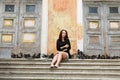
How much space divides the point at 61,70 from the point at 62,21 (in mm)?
4448

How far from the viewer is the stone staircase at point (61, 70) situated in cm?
839

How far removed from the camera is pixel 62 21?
12.9 meters

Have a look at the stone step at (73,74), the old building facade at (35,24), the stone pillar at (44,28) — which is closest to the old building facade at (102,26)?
the old building facade at (35,24)

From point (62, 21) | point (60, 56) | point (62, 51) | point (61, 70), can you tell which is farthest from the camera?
point (62, 21)

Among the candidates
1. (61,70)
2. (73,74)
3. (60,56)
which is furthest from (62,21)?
(73,74)

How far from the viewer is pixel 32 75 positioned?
8.50m

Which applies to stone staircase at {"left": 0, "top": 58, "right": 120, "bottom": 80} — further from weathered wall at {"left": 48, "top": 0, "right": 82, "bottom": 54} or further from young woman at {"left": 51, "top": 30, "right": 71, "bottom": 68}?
weathered wall at {"left": 48, "top": 0, "right": 82, "bottom": 54}

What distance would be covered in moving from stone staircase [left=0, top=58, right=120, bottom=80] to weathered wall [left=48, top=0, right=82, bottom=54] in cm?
353

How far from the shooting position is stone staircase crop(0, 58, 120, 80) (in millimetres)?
8391

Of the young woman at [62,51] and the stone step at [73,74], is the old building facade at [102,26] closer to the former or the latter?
the young woman at [62,51]

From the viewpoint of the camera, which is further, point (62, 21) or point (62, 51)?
point (62, 21)

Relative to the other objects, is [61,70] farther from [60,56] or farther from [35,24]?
[35,24]

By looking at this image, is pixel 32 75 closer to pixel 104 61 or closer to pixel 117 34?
pixel 104 61

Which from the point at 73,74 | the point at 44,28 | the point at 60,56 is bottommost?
the point at 73,74
